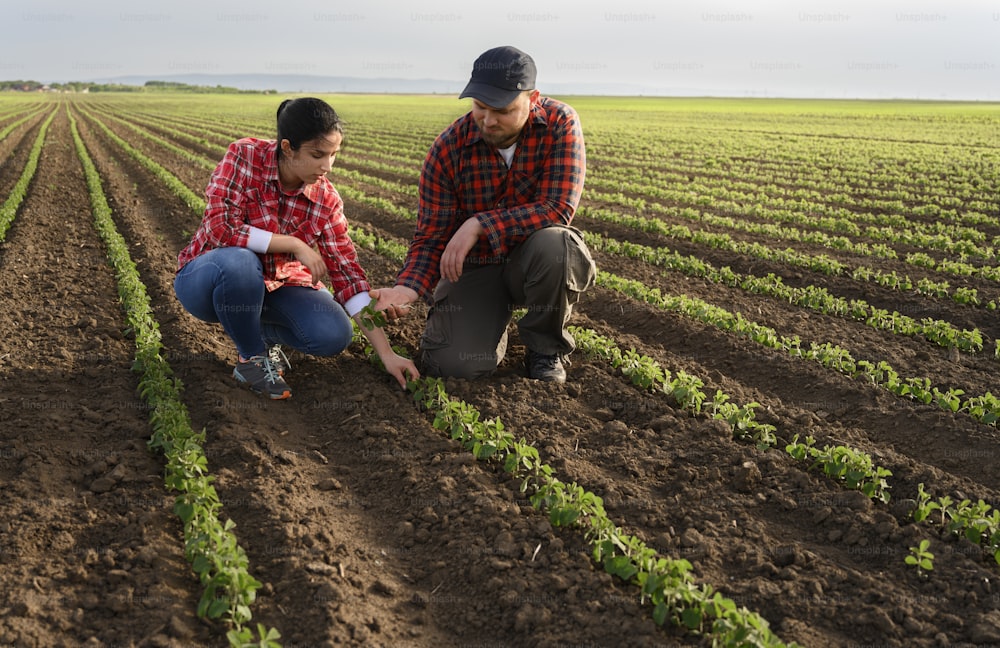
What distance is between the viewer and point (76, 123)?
3772 cm

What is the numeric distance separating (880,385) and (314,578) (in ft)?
12.5

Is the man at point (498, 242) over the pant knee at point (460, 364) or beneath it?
over

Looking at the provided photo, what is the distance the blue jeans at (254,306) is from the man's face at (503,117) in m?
1.50

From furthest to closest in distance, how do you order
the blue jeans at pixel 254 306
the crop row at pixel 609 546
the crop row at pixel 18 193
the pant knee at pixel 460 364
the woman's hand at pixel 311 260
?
the crop row at pixel 18 193 < the pant knee at pixel 460 364 < the blue jeans at pixel 254 306 < the woman's hand at pixel 311 260 < the crop row at pixel 609 546

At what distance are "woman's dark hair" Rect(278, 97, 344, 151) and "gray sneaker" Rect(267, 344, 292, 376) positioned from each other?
1520mm

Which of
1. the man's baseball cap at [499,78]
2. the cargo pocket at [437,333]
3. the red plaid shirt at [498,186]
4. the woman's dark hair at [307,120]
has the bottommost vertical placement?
the cargo pocket at [437,333]

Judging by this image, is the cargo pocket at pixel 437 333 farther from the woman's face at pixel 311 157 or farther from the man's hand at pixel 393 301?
the woman's face at pixel 311 157

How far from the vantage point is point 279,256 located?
5.09 m

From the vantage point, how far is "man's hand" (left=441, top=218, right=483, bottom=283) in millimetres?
4730

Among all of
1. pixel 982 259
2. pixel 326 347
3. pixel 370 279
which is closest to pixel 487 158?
pixel 326 347

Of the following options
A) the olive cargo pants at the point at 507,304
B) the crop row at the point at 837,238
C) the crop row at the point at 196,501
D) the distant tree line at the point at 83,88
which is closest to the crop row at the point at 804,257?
the crop row at the point at 837,238

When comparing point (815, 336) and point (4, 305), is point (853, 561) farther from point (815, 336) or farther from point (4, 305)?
point (4, 305)

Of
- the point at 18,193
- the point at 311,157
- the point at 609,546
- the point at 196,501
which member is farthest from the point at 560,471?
the point at 18,193

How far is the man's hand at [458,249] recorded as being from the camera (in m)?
4.73
